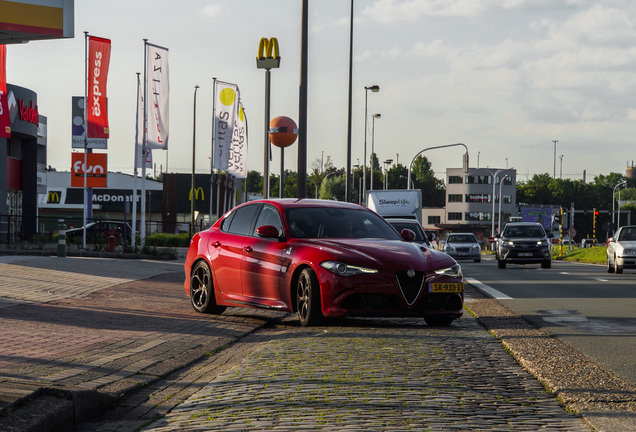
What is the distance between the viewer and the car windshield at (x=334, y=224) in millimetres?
11070

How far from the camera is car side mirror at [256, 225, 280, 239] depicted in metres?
10.9

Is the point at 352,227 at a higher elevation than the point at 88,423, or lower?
higher

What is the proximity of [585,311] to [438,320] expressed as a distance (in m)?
3.25

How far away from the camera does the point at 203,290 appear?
1220cm

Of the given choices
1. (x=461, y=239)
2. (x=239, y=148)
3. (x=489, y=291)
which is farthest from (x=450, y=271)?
(x=461, y=239)

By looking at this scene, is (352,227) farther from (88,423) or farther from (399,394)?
(88,423)

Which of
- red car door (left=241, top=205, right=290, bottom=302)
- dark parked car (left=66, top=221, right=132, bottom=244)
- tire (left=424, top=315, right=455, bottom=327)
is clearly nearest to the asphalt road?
tire (left=424, top=315, right=455, bottom=327)

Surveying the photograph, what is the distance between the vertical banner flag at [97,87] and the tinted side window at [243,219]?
20.1m

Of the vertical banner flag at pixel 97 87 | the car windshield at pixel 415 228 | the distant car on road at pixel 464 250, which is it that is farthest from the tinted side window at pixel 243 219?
the distant car on road at pixel 464 250

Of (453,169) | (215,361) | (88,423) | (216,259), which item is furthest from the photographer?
(453,169)

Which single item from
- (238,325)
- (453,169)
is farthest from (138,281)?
(453,169)

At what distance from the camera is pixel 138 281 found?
18.1 m

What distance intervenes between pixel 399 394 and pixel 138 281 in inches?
501

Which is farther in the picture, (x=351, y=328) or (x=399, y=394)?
(x=351, y=328)
